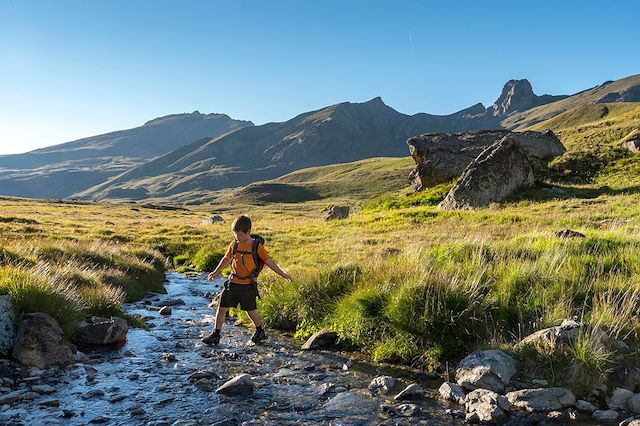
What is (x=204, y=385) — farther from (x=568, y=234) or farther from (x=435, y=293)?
(x=568, y=234)

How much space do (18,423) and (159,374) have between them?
9.10 ft

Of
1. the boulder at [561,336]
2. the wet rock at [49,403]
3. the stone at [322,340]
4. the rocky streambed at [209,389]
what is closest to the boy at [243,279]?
the rocky streambed at [209,389]

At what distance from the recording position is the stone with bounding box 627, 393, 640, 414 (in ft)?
24.7

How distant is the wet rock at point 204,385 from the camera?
8805 millimetres

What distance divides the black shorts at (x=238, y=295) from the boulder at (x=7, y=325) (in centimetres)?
445

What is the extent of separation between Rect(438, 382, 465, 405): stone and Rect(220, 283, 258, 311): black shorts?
533cm

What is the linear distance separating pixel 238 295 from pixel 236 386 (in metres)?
3.59

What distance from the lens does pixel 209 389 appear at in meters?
8.80

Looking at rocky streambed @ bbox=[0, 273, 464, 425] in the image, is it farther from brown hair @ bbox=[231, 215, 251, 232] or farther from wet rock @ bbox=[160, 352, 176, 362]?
brown hair @ bbox=[231, 215, 251, 232]

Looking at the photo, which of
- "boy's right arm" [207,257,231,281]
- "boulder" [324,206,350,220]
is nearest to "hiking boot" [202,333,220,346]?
"boy's right arm" [207,257,231,281]

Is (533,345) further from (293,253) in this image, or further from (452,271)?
(293,253)

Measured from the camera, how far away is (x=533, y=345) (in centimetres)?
895

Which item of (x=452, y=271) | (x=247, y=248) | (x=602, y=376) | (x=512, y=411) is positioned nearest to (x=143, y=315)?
(x=247, y=248)

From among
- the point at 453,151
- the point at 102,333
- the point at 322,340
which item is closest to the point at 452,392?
the point at 322,340
